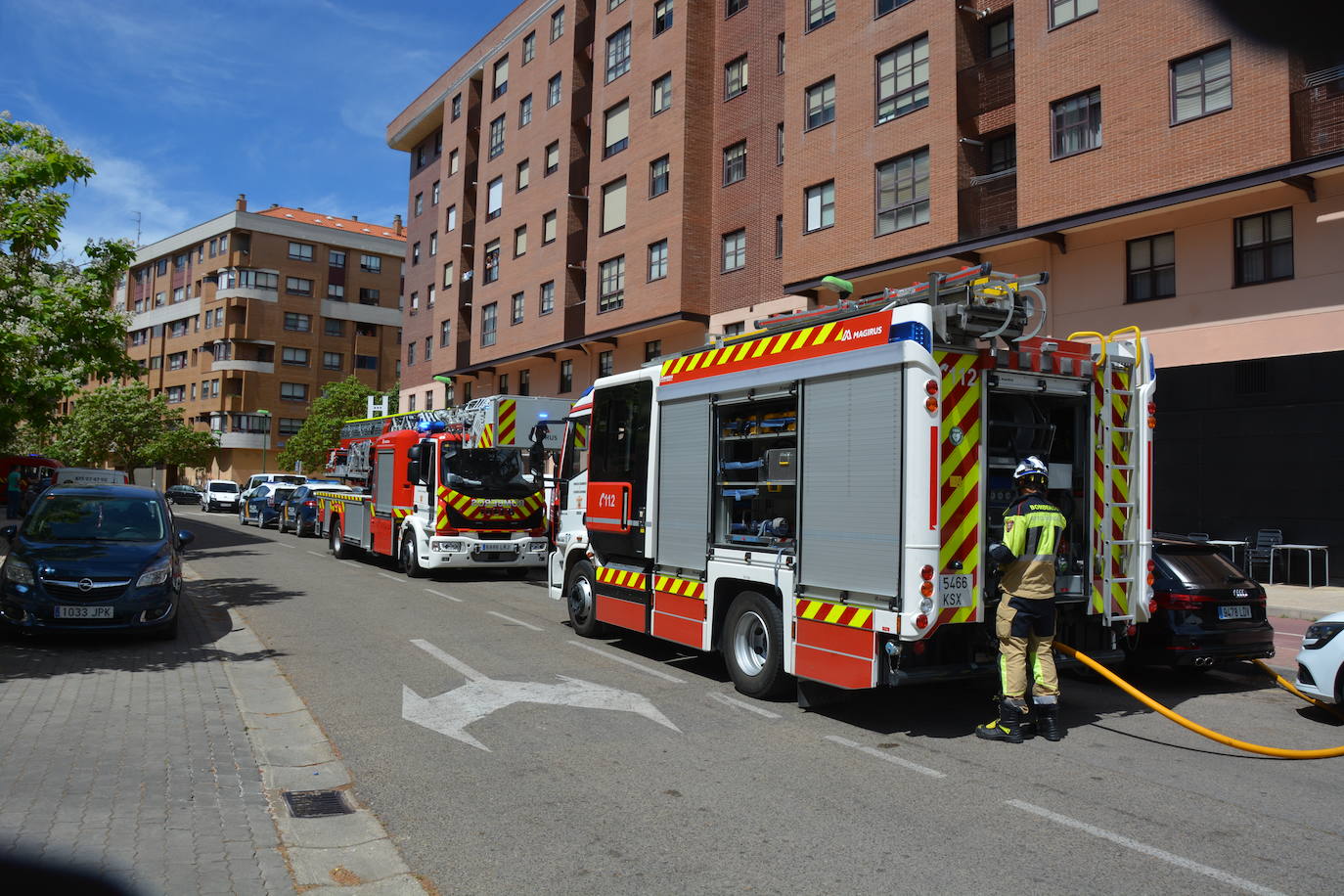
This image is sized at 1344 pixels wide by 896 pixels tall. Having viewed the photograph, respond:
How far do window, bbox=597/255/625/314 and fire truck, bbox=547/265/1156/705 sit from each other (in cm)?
2241

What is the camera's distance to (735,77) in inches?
1158

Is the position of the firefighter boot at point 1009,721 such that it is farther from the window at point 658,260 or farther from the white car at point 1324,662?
the window at point 658,260

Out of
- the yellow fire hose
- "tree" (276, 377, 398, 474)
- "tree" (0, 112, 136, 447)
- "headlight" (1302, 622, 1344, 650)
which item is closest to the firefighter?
the yellow fire hose

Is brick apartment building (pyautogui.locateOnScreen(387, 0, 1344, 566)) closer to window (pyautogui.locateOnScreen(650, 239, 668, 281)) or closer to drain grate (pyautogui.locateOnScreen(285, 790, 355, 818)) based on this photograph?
window (pyautogui.locateOnScreen(650, 239, 668, 281))

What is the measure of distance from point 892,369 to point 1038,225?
559 inches

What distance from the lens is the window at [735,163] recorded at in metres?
28.7

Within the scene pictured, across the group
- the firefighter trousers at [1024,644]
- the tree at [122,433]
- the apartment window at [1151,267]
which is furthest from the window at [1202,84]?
the tree at [122,433]

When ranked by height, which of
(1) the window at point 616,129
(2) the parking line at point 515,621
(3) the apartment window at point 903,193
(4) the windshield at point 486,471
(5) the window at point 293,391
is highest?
(1) the window at point 616,129

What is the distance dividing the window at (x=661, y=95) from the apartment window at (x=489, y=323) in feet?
38.9

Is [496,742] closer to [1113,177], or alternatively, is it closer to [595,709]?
[595,709]

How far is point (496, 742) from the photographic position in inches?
268

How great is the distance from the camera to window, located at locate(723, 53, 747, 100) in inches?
1142

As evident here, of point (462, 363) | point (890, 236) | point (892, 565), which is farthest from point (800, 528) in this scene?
point (462, 363)

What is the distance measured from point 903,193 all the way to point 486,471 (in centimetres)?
1140
